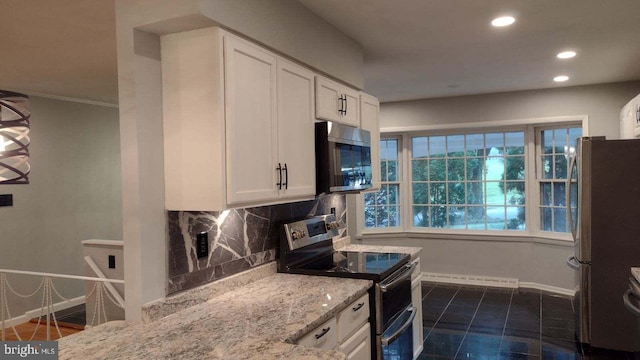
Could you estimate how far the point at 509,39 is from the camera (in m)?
3.49

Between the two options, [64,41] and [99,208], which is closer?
[64,41]

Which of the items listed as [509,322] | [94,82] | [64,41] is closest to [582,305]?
[509,322]

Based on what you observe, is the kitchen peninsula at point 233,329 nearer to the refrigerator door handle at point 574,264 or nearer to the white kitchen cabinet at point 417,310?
the white kitchen cabinet at point 417,310

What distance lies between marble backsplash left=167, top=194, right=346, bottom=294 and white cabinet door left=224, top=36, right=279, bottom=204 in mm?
351

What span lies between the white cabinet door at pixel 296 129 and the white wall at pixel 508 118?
3.68m

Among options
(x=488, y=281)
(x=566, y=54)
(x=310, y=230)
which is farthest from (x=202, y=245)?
(x=488, y=281)

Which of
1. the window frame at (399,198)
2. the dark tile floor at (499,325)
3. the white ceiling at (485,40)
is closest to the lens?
the white ceiling at (485,40)

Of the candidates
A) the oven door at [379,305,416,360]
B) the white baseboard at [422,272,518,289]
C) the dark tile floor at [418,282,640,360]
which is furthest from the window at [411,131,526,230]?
the oven door at [379,305,416,360]

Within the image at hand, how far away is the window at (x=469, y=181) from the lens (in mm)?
5902

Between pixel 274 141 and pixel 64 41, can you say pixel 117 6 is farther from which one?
pixel 64 41

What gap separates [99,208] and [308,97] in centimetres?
415

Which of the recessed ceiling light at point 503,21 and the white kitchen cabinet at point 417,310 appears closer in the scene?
the recessed ceiling light at point 503,21

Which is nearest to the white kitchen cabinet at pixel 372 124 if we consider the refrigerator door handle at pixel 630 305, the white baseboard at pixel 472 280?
Answer: the refrigerator door handle at pixel 630 305

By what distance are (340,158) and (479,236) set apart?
377 cm
